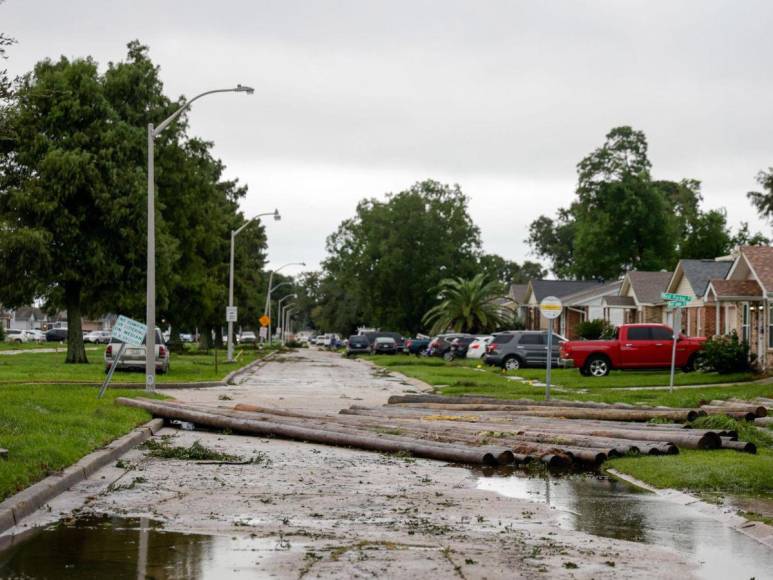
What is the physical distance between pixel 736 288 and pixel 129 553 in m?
38.1

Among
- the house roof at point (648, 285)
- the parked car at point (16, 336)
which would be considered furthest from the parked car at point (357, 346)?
the parked car at point (16, 336)

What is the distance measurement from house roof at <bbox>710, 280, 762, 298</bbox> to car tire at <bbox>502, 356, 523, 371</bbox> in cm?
983

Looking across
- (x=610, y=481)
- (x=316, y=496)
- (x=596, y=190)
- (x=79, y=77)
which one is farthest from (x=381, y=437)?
(x=596, y=190)

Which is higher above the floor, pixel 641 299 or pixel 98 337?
Answer: pixel 641 299

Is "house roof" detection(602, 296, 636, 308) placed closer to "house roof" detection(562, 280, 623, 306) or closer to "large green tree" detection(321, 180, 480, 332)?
"house roof" detection(562, 280, 623, 306)

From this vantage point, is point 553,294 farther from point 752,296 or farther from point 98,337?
point 98,337

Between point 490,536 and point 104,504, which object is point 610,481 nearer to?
point 490,536

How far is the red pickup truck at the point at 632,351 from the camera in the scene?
145 ft

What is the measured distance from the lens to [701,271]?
187 ft

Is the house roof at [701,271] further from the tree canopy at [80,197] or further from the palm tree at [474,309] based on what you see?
the palm tree at [474,309]

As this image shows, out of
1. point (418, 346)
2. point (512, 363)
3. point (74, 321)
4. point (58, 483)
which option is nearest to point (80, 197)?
point (74, 321)

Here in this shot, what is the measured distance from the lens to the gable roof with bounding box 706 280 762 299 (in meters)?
43.3

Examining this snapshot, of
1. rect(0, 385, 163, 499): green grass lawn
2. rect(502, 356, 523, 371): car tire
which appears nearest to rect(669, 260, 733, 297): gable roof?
rect(502, 356, 523, 371): car tire

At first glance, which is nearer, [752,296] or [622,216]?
[752,296]
